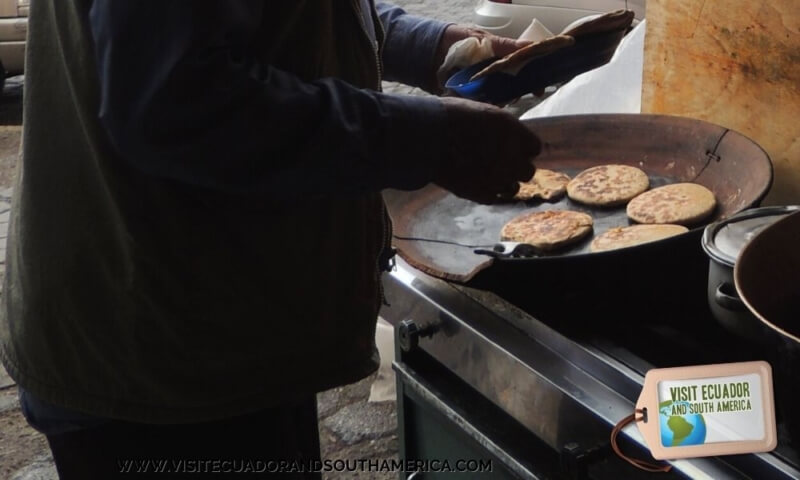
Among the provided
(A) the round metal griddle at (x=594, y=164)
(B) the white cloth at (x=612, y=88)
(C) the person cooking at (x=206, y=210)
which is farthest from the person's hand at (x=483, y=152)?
(B) the white cloth at (x=612, y=88)

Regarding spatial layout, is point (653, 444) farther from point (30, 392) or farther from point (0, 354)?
point (0, 354)

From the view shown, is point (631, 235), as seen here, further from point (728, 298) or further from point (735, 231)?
point (728, 298)

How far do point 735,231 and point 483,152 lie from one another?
354 millimetres

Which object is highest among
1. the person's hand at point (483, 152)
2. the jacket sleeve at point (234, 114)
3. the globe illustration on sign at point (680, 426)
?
the jacket sleeve at point (234, 114)

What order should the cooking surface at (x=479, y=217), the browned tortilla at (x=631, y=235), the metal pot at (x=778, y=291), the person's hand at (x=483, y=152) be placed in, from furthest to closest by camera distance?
the cooking surface at (x=479, y=217) < the browned tortilla at (x=631, y=235) < the person's hand at (x=483, y=152) < the metal pot at (x=778, y=291)

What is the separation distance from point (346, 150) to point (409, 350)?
0.69m

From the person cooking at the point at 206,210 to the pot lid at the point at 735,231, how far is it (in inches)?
10.4

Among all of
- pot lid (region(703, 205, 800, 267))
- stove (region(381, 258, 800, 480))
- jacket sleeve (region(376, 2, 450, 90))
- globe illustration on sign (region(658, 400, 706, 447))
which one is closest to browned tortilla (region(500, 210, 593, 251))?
stove (region(381, 258, 800, 480))

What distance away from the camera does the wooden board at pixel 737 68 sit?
1702 millimetres

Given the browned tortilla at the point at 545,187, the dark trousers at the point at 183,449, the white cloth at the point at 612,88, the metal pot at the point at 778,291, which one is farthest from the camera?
the white cloth at the point at 612,88

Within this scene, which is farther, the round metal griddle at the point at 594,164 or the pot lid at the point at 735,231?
the round metal griddle at the point at 594,164

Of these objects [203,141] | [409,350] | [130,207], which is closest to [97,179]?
[130,207]

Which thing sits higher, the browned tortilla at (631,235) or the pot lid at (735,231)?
the pot lid at (735,231)

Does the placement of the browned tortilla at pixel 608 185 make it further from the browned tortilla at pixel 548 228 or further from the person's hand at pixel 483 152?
the person's hand at pixel 483 152
